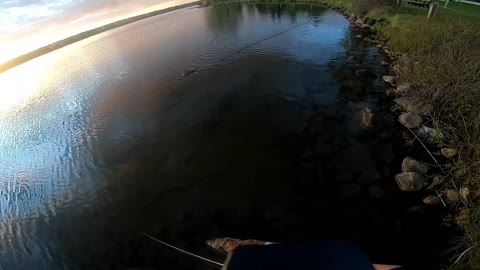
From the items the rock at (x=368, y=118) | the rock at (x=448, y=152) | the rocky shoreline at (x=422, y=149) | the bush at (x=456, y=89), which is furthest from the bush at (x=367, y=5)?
the rock at (x=448, y=152)

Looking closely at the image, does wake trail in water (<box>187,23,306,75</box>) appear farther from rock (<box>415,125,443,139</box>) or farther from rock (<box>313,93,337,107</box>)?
rock (<box>415,125,443,139</box>)

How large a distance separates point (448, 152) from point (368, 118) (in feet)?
17.4

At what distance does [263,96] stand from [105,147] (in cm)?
1323

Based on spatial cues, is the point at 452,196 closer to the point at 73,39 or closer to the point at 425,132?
the point at 425,132

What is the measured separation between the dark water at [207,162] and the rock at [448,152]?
194cm

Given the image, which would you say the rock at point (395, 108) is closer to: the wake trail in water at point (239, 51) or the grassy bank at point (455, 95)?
the grassy bank at point (455, 95)

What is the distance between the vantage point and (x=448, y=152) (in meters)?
14.9

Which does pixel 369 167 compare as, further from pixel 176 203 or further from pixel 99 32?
pixel 99 32

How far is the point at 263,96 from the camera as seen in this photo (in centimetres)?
2527

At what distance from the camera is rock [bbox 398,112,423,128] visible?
17719mm

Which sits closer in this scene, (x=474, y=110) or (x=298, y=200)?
(x=474, y=110)

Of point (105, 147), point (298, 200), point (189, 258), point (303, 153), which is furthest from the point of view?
point (105, 147)

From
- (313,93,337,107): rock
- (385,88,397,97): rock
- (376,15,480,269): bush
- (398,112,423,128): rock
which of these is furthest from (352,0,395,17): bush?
(398,112,423,128): rock

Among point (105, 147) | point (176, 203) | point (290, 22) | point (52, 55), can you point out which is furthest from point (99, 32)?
point (176, 203)
